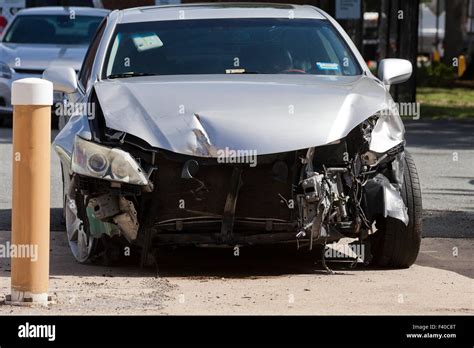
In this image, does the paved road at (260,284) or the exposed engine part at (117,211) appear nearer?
the paved road at (260,284)

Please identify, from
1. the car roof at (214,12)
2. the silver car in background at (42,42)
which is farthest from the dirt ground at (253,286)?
the silver car in background at (42,42)

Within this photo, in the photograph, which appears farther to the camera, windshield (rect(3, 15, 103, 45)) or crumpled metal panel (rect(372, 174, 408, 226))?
windshield (rect(3, 15, 103, 45))

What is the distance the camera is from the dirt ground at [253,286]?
252 inches

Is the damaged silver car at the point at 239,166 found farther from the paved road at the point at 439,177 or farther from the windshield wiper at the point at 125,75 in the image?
the paved road at the point at 439,177

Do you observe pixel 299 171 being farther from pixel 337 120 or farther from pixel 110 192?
pixel 110 192

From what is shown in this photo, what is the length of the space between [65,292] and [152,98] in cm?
132

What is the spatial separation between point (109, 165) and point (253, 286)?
1063 mm

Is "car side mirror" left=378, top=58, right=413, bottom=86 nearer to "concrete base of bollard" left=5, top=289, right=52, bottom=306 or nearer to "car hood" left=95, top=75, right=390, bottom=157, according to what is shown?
"car hood" left=95, top=75, right=390, bottom=157

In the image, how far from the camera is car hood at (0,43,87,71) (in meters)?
16.9

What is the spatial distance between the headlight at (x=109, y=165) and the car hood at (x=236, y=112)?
0.15m

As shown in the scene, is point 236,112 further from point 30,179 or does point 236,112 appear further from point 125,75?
point 30,179

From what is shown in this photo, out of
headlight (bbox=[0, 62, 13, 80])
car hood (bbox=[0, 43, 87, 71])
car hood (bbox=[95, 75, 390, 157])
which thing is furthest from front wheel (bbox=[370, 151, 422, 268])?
headlight (bbox=[0, 62, 13, 80])

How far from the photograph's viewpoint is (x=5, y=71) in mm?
17156

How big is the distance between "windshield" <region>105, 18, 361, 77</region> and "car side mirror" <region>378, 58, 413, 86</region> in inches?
7.3
